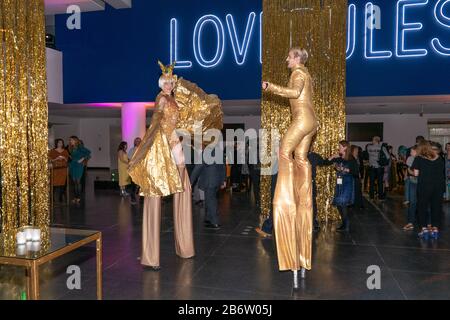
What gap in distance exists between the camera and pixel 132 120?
940 cm

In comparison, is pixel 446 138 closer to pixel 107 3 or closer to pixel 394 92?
pixel 394 92

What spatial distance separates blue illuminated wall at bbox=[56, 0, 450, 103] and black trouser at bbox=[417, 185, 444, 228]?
8.99ft

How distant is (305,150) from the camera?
333 cm

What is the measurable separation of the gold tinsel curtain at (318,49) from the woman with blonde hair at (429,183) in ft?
3.94

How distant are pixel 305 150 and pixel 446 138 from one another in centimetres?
1453

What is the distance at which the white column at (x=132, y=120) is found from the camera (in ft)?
30.7

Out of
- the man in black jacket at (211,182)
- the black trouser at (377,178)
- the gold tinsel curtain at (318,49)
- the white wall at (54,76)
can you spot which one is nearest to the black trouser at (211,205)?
the man in black jacket at (211,182)

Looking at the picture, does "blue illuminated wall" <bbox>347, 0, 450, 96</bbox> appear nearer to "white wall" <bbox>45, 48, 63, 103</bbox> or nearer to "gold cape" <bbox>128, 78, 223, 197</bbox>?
"gold cape" <bbox>128, 78, 223, 197</bbox>

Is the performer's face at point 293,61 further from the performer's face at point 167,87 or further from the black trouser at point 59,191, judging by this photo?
the black trouser at point 59,191

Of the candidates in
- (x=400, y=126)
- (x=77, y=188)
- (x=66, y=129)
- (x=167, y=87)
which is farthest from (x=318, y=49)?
(x=66, y=129)

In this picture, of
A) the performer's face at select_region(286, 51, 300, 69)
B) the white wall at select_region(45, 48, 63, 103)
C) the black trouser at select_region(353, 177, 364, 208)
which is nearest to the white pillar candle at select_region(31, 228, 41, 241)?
the performer's face at select_region(286, 51, 300, 69)

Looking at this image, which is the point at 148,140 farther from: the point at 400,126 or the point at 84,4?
the point at 400,126

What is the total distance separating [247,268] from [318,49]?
361 centimetres
